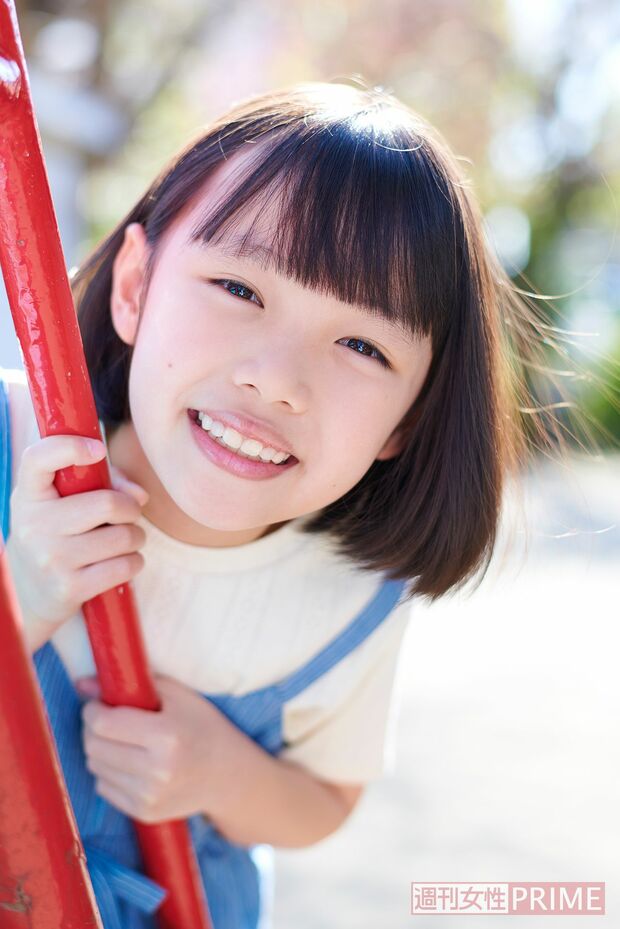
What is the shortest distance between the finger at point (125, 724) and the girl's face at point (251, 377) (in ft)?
0.57

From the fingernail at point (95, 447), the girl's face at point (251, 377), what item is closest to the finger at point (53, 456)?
the fingernail at point (95, 447)

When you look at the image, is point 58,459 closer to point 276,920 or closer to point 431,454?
point 431,454

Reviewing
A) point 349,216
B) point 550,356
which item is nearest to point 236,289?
point 349,216

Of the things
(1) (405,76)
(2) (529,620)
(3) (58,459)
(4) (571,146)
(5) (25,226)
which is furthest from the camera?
(4) (571,146)

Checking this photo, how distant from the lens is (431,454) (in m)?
1.03

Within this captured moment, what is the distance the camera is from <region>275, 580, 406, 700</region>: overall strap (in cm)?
105

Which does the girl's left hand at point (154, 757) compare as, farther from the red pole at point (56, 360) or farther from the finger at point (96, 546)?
the finger at point (96, 546)

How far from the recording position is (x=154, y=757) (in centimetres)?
89

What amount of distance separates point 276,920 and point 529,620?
1859 mm

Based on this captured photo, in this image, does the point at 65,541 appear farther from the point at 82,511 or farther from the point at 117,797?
the point at 117,797

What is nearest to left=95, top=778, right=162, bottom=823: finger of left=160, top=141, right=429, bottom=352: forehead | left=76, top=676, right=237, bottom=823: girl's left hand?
left=76, top=676, right=237, bottom=823: girl's left hand

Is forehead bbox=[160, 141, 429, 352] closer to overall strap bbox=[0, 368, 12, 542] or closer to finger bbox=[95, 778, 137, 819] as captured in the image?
overall strap bbox=[0, 368, 12, 542]

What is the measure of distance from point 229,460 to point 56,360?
225mm

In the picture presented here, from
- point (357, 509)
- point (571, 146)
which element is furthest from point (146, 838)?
point (571, 146)
